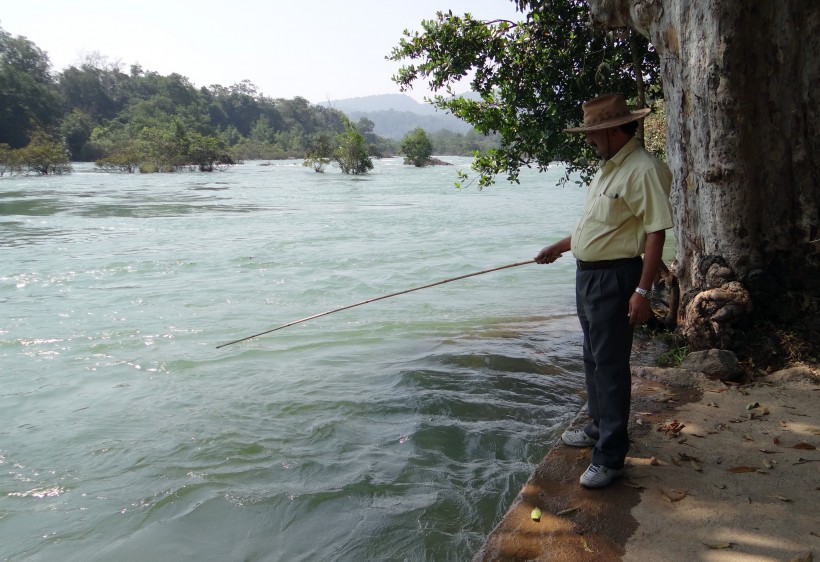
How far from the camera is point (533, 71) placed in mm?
8234

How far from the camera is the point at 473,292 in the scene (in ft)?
32.6

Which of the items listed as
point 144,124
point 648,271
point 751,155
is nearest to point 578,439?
point 648,271

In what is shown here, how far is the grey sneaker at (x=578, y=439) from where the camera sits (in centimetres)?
359

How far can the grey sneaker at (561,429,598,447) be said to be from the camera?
359 centimetres

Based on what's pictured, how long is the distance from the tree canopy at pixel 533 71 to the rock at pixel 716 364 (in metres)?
3.87

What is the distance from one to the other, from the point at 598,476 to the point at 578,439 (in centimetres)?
54

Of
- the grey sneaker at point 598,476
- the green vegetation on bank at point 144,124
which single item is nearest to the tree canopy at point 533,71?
the grey sneaker at point 598,476

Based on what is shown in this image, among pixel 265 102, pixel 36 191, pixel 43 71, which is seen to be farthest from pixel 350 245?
pixel 265 102

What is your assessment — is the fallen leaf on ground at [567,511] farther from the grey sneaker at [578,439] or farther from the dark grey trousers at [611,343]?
the grey sneaker at [578,439]

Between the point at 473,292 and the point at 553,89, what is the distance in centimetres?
343

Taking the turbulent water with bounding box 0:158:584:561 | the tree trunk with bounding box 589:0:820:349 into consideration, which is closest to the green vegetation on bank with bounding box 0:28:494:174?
the turbulent water with bounding box 0:158:584:561

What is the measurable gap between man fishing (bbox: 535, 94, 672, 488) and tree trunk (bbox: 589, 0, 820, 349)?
221 centimetres

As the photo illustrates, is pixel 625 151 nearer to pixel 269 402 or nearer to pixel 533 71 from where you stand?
pixel 269 402

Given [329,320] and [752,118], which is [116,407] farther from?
[752,118]
